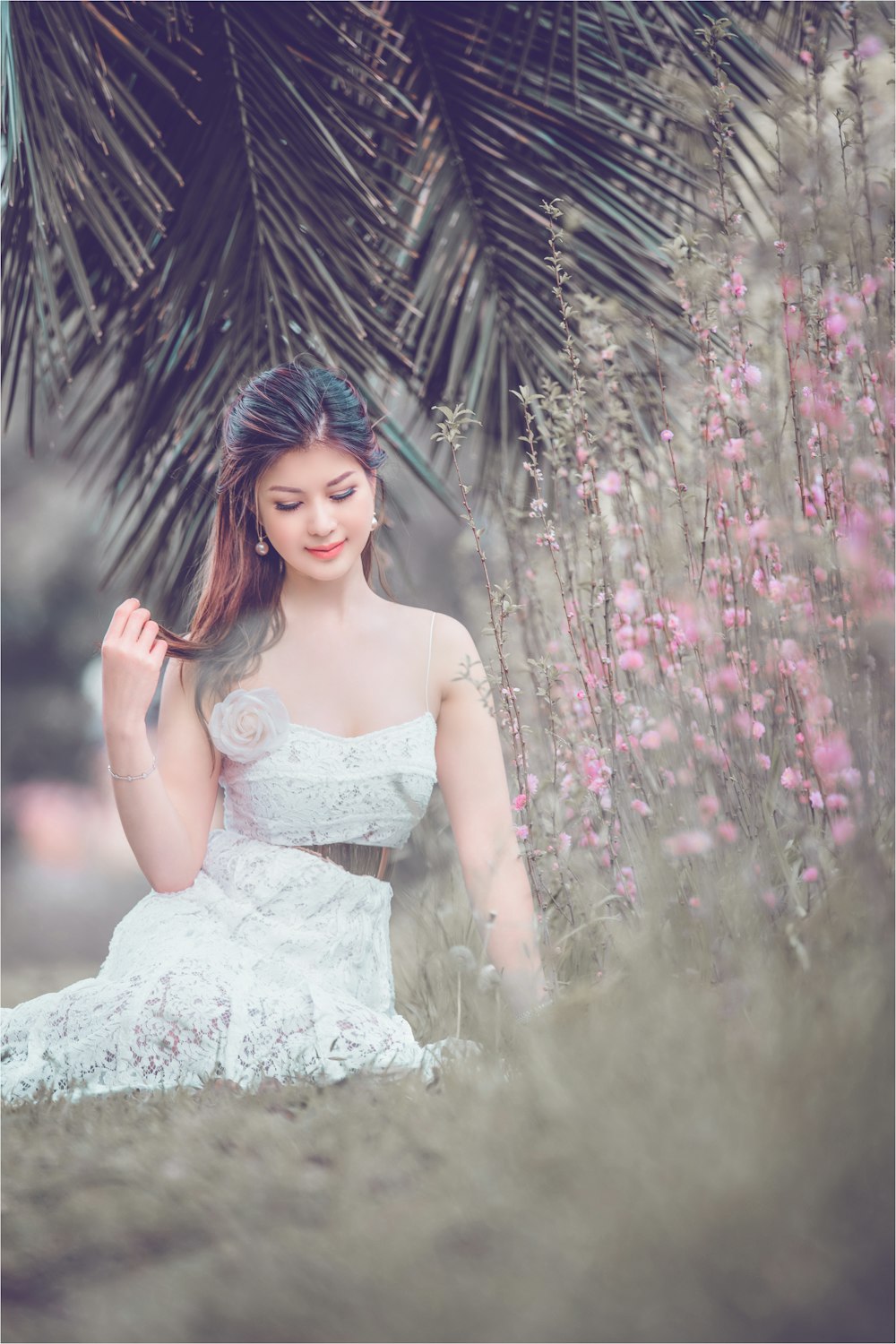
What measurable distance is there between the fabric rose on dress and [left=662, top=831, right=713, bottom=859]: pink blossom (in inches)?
29.6

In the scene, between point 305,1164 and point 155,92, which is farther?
point 155,92

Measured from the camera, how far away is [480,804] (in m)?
2.05

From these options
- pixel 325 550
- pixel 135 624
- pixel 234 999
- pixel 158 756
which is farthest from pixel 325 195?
pixel 234 999

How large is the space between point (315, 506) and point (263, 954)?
30.5 inches

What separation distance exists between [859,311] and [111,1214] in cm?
147

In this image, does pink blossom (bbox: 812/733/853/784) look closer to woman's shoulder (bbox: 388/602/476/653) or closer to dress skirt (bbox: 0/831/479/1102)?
dress skirt (bbox: 0/831/479/1102)

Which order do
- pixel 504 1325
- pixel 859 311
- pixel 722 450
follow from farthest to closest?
pixel 722 450
pixel 859 311
pixel 504 1325

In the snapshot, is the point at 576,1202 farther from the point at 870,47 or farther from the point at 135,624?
the point at 870,47

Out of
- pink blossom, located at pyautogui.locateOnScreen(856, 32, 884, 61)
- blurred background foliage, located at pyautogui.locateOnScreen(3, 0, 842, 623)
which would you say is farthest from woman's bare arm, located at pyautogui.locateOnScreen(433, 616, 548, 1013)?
pink blossom, located at pyautogui.locateOnScreen(856, 32, 884, 61)

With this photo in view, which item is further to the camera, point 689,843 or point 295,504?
point 295,504

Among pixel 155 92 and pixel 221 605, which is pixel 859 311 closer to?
pixel 221 605

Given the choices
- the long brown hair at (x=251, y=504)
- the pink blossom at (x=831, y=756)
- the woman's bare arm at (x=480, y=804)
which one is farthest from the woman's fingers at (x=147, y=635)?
the pink blossom at (x=831, y=756)

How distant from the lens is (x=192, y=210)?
2.76m

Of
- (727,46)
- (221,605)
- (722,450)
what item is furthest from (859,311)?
(727,46)
